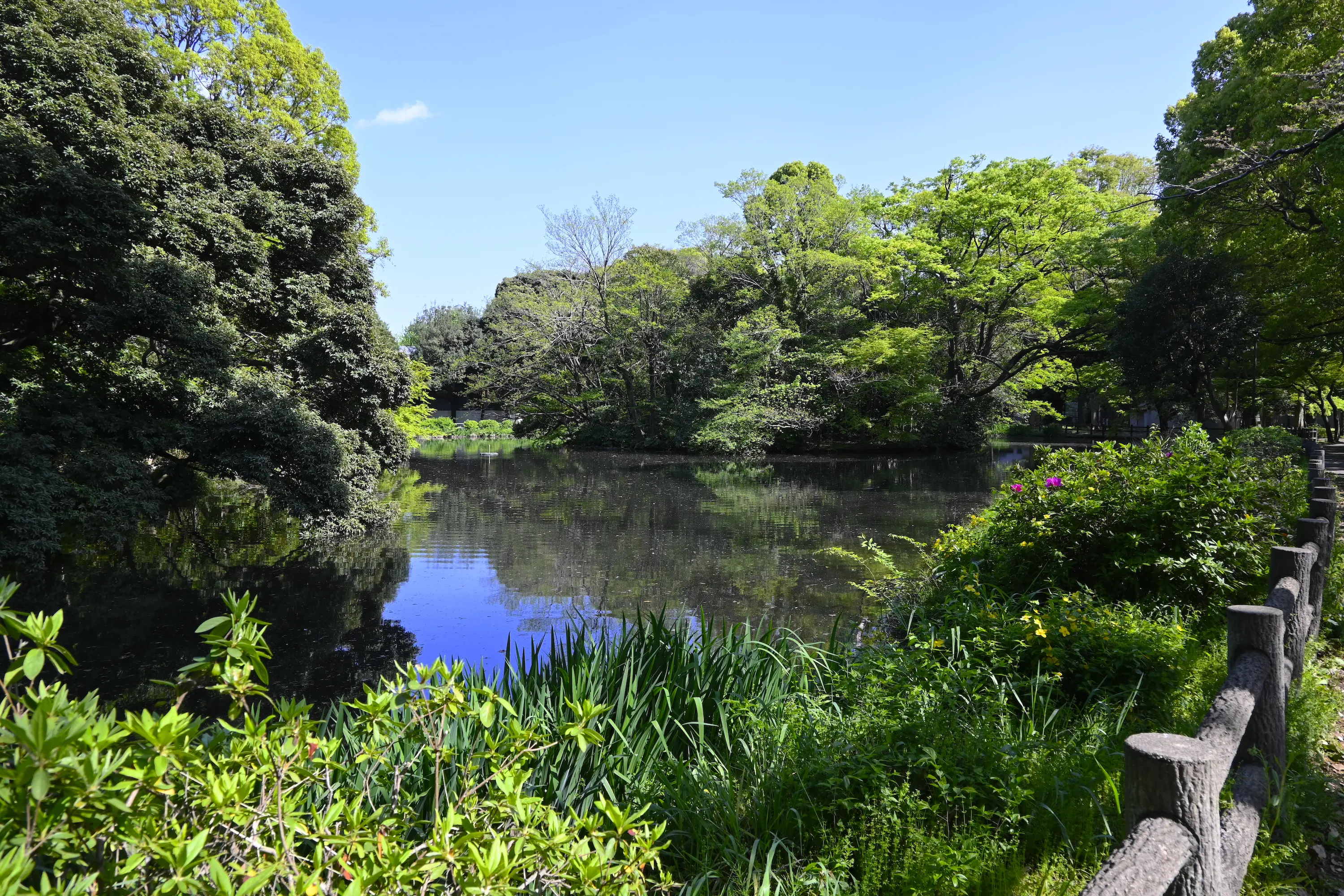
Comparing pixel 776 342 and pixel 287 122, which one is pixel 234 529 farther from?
A: pixel 776 342

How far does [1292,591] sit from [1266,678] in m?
0.76

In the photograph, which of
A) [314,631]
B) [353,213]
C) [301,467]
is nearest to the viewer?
[314,631]

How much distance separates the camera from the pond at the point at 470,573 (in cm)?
655

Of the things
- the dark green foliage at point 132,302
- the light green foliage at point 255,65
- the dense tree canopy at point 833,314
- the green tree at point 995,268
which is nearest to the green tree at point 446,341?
the dense tree canopy at point 833,314

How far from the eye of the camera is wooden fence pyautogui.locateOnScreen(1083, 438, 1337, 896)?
1.23 meters

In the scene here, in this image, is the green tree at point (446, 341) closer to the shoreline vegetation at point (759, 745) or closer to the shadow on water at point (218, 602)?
the shadow on water at point (218, 602)

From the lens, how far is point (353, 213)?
13.0 m

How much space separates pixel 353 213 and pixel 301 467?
566cm

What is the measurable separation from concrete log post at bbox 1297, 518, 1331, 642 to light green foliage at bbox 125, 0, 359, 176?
747 inches

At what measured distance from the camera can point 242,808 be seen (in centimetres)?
137

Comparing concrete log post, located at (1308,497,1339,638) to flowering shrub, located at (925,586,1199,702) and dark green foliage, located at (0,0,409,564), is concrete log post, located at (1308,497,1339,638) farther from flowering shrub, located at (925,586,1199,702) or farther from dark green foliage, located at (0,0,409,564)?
dark green foliage, located at (0,0,409,564)

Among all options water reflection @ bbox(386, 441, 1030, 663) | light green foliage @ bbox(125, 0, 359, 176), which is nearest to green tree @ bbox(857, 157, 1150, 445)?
water reflection @ bbox(386, 441, 1030, 663)

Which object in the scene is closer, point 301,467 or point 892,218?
point 301,467

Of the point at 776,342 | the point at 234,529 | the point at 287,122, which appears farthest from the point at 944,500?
the point at 287,122
